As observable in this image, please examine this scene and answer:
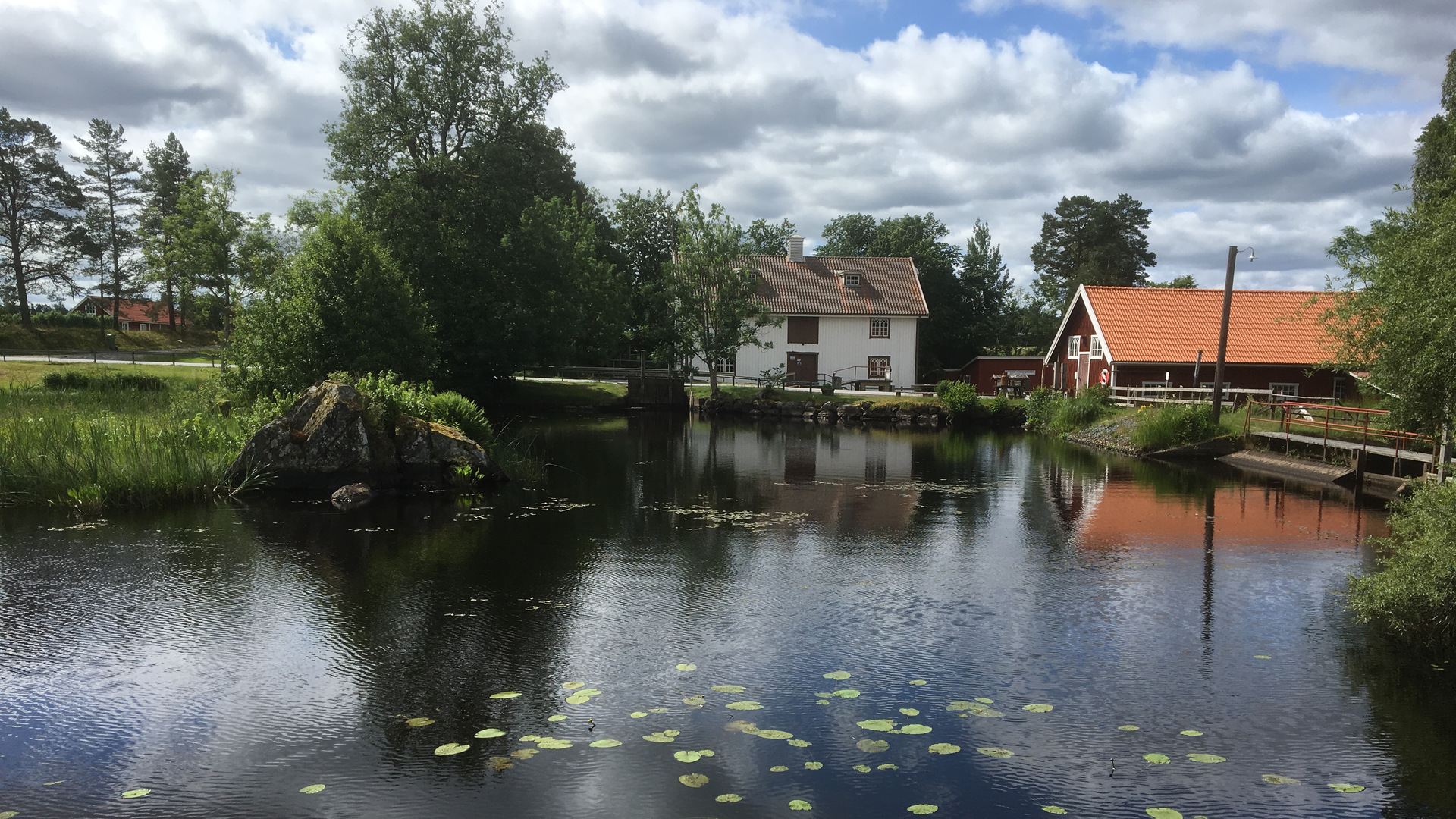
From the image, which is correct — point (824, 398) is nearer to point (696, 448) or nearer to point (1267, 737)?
point (696, 448)

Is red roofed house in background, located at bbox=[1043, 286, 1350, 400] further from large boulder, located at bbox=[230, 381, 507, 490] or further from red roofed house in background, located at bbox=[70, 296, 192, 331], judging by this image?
red roofed house in background, located at bbox=[70, 296, 192, 331]

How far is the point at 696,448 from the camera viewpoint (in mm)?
27484

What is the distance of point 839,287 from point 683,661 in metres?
46.6

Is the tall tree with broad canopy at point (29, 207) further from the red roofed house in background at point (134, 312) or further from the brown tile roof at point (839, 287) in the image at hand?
the brown tile roof at point (839, 287)

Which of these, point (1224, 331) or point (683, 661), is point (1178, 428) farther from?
point (683, 661)

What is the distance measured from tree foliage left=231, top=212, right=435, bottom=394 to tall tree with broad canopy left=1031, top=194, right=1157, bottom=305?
155ft

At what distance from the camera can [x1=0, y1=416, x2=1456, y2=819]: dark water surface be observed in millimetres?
5938

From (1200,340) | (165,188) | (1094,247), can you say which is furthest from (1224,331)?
(165,188)

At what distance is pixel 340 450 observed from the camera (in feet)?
54.5

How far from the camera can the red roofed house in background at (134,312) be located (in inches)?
2625

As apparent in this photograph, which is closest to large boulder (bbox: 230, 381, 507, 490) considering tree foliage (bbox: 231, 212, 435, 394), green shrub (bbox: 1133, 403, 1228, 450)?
tree foliage (bbox: 231, 212, 435, 394)

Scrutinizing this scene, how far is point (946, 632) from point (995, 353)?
53093 millimetres

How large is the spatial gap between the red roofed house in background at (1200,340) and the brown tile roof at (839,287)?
41.8ft

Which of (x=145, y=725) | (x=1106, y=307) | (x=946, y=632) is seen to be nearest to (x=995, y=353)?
(x=1106, y=307)
